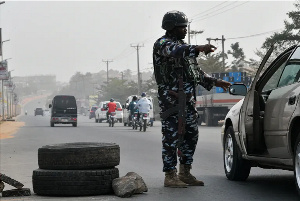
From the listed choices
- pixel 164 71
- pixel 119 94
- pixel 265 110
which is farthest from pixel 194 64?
pixel 119 94

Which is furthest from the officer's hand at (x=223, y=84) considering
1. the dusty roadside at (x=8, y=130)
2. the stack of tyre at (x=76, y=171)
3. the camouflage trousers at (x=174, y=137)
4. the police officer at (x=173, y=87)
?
the dusty roadside at (x=8, y=130)

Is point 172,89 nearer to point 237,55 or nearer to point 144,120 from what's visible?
point 144,120

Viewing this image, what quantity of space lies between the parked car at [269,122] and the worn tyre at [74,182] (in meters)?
1.71

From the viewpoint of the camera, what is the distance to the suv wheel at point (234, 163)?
9.45 metres

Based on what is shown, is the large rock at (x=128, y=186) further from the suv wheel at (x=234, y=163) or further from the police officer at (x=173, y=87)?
the suv wheel at (x=234, y=163)

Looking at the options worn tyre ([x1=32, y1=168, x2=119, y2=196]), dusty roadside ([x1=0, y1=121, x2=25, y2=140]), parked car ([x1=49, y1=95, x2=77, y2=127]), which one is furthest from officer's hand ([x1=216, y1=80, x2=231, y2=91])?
parked car ([x1=49, y1=95, x2=77, y2=127])

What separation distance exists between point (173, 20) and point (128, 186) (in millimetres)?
2012

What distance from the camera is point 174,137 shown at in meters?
8.65

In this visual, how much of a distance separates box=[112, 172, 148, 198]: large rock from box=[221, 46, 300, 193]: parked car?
1.40 m

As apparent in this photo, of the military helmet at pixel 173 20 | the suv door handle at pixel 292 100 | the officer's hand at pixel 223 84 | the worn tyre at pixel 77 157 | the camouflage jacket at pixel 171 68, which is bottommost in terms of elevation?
the worn tyre at pixel 77 157

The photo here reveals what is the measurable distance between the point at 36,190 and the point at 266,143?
2.59 metres

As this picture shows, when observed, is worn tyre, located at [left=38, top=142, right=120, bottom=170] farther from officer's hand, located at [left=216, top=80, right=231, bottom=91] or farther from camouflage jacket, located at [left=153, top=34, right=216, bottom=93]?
officer's hand, located at [left=216, top=80, right=231, bottom=91]

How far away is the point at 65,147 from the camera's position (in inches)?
327

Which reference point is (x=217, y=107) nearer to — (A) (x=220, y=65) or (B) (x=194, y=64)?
(B) (x=194, y=64)
